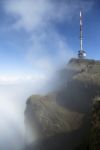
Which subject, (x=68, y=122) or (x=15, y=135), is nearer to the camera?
(x=68, y=122)

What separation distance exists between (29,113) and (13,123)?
32159 millimetres

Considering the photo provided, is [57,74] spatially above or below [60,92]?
above

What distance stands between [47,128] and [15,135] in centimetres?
2868

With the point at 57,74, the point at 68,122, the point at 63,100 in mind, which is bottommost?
the point at 68,122

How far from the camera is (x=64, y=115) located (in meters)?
85.7

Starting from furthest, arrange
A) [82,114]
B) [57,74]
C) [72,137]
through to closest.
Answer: [57,74] → [82,114] → [72,137]

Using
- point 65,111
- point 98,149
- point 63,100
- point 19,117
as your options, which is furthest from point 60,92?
point 98,149

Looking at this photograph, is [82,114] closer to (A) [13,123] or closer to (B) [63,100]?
(B) [63,100]

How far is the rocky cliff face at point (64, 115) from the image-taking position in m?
75.8

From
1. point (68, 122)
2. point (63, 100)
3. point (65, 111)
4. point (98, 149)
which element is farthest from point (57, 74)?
point (98, 149)

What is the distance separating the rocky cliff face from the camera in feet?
249

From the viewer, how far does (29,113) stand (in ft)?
302

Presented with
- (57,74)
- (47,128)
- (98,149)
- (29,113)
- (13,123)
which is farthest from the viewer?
(57,74)

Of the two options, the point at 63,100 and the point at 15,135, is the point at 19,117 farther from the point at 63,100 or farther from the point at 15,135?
the point at 63,100
